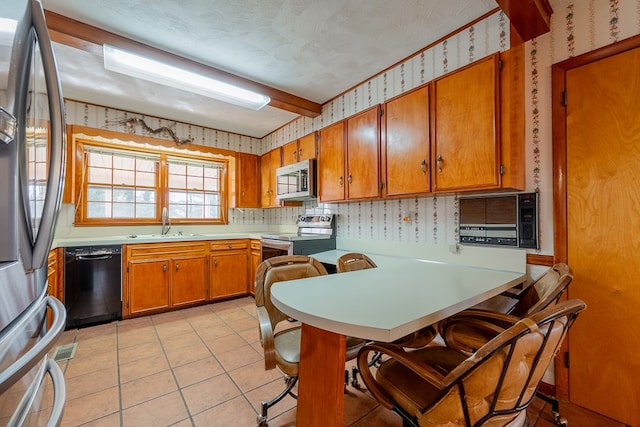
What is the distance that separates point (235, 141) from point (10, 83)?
158 inches

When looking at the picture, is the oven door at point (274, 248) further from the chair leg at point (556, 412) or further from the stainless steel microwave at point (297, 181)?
the chair leg at point (556, 412)

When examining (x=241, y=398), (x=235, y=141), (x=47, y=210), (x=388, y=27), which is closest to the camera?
(x=47, y=210)

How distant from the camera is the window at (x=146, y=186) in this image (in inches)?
135

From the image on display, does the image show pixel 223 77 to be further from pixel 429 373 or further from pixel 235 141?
pixel 429 373

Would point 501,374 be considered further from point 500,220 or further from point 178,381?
point 178,381

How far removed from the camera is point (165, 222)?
3.88 metres

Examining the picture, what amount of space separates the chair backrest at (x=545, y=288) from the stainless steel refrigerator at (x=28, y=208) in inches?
64.0

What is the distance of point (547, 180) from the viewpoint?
1.78 m

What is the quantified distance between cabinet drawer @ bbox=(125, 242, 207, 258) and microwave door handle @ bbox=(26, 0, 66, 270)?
8.63ft

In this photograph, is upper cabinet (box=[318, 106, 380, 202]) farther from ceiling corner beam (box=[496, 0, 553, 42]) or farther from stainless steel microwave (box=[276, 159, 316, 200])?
ceiling corner beam (box=[496, 0, 553, 42])

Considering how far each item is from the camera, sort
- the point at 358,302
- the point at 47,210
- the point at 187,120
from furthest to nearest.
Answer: the point at 187,120, the point at 358,302, the point at 47,210

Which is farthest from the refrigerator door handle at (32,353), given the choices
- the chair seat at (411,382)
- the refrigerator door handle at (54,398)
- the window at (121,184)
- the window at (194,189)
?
the window at (194,189)

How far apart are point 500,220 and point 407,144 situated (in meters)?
0.89

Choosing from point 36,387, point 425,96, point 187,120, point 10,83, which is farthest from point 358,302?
point 187,120
